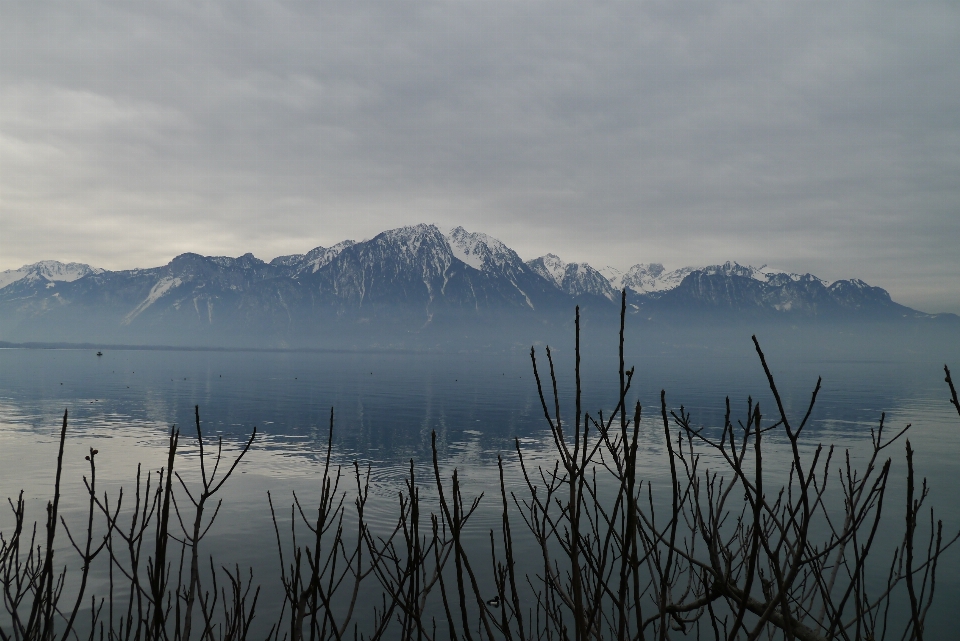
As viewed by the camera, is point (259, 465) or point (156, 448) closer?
point (259, 465)

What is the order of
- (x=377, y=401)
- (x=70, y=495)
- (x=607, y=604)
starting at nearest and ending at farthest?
1. (x=607, y=604)
2. (x=70, y=495)
3. (x=377, y=401)

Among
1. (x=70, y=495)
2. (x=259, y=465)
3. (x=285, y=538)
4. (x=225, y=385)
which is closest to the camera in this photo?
(x=285, y=538)

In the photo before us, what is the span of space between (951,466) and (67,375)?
17497cm

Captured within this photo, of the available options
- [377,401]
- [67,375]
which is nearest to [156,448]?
[377,401]

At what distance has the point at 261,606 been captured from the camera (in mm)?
27359

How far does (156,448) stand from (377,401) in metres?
55.7

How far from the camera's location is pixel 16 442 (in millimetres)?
60656

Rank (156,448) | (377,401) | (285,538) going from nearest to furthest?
(285,538), (156,448), (377,401)

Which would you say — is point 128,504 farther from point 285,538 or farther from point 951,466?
point 951,466

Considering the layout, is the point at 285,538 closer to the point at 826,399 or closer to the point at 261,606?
the point at 261,606

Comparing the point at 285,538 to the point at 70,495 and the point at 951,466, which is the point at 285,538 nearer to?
the point at 70,495

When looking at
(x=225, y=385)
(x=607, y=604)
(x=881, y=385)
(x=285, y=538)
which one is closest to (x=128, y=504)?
(x=285, y=538)

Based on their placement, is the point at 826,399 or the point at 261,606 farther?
the point at 826,399

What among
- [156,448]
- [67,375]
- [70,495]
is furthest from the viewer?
[67,375]
